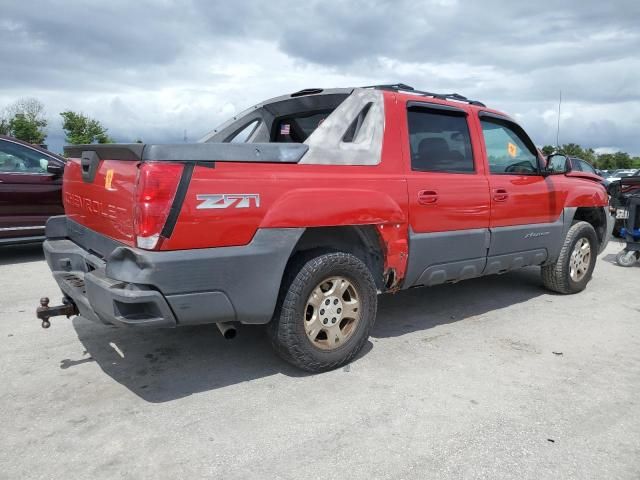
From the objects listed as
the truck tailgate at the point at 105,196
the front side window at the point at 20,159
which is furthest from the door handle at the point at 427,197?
the front side window at the point at 20,159

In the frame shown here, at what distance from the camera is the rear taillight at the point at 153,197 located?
2734 mm

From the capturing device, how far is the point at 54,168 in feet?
23.6

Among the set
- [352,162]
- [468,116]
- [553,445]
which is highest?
[468,116]

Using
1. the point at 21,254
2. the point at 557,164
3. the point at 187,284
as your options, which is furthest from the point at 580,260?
the point at 21,254

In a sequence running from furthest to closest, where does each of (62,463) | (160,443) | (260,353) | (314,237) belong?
(260,353) < (314,237) < (160,443) < (62,463)

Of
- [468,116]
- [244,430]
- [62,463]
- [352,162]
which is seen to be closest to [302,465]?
[244,430]

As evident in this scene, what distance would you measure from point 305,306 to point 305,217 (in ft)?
1.86

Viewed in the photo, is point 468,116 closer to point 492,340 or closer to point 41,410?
point 492,340

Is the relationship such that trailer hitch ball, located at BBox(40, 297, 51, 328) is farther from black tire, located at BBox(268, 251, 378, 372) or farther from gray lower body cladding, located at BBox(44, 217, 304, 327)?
black tire, located at BBox(268, 251, 378, 372)

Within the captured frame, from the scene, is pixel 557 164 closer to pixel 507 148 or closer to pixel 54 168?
pixel 507 148

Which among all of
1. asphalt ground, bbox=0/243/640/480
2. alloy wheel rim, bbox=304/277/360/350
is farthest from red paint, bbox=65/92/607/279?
asphalt ground, bbox=0/243/640/480

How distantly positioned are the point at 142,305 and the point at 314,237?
3.85 feet

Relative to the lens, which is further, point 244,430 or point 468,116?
point 468,116

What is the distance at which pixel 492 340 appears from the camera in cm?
426
